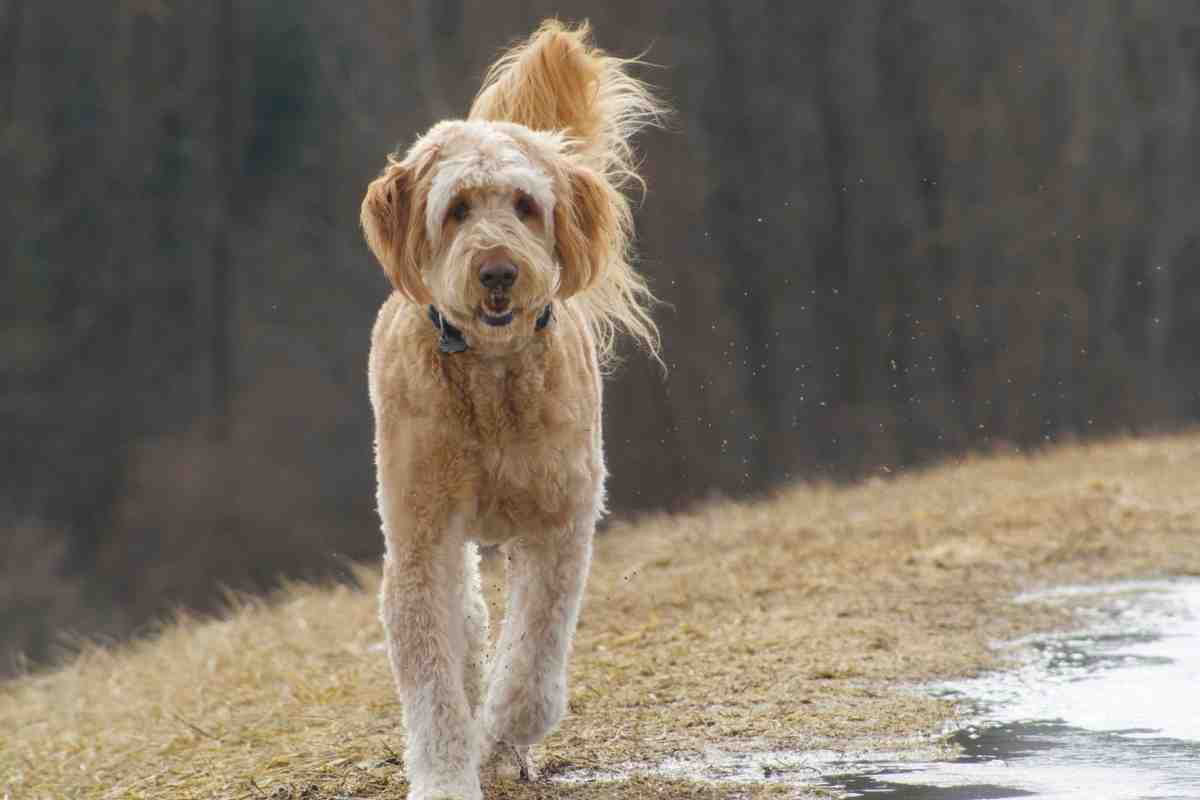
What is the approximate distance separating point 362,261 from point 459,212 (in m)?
20.9

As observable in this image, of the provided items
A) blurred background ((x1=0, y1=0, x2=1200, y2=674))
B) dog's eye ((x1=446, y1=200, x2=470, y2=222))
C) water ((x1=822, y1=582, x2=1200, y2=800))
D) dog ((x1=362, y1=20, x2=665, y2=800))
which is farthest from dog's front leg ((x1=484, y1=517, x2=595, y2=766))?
blurred background ((x1=0, y1=0, x2=1200, y2=674))

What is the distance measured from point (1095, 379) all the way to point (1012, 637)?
25.4 m

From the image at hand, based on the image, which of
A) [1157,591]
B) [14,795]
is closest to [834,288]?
[1157,591]

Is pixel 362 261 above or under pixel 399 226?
above

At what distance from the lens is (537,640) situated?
17.0ft

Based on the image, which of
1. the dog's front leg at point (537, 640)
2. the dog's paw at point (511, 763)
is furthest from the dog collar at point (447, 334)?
the dog's paw at point (511, 763)

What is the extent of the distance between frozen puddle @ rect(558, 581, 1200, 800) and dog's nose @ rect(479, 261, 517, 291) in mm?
1528

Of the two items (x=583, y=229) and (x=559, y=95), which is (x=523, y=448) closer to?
(x=583, y=229)


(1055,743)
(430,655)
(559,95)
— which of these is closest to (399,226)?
(430,655)

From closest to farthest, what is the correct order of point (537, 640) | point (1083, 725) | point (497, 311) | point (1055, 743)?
point (497, 311), point (537, 640), point (1055, 743), point (1083, 725)

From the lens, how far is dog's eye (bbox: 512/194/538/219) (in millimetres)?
4977

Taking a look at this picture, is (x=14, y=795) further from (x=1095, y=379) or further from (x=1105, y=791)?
(x=1095, y=379)

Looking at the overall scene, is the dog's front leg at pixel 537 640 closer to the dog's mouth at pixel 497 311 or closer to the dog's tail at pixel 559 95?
the dog's mouth at pixel 497 311

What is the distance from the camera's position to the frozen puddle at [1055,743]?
478 cm
